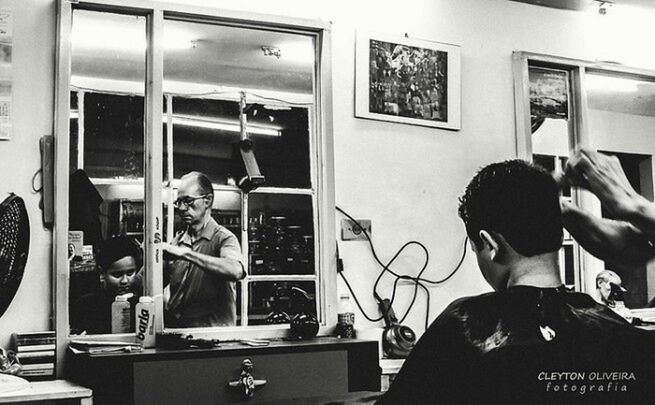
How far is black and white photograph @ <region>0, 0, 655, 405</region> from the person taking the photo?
9.14ft

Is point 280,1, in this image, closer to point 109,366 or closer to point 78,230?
point 78,230

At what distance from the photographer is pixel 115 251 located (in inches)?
122

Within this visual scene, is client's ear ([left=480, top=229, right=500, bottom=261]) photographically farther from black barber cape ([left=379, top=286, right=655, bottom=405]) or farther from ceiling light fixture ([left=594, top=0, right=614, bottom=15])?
ceiling light fixture ([left=594, top=0, right=614, bottom=15])

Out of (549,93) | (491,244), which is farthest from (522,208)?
(549,93)

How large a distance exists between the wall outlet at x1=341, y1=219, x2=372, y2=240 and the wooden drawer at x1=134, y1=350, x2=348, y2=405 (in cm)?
77

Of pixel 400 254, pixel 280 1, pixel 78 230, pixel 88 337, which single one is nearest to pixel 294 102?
pixel 280 1

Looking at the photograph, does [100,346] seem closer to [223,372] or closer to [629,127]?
[223,372]

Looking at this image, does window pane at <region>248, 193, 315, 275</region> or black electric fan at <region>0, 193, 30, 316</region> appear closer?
black electric fan at <region>0, 193, 30, 316</region>

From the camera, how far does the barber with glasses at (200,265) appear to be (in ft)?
10.5

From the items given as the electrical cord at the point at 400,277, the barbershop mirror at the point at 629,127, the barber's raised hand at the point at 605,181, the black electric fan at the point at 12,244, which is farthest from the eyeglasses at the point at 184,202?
the barbershop mirror at the point at 629,127

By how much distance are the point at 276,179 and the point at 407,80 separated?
0.86 meters

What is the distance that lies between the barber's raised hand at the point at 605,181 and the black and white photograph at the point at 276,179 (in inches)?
13.0

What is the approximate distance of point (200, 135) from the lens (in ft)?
10.8

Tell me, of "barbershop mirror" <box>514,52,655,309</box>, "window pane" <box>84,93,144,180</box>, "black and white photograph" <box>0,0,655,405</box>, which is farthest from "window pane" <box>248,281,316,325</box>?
"barbershop mirror" <box>514,52,655,309</box>
